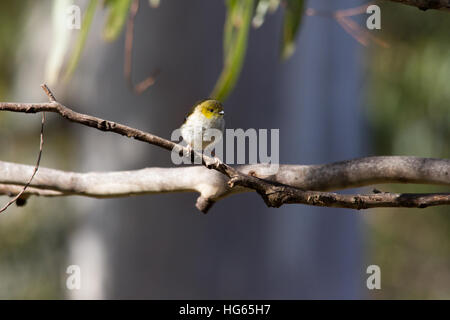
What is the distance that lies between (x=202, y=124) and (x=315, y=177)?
34 centimetres

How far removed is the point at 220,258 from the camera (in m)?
1.76

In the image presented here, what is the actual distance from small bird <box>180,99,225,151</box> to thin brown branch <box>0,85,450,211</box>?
230 millimetres

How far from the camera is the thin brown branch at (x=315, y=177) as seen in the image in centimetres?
68

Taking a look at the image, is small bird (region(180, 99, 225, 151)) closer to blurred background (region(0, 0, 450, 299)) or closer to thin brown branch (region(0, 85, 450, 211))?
thin brown branch (region(0, 85, 450, 211))

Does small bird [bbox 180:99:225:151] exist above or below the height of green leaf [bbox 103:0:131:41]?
below

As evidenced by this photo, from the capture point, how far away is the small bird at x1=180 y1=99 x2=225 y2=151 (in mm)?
1136

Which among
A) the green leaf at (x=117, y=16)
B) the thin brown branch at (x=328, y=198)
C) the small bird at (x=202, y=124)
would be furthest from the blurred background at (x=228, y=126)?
the thin brown branch at (x=328, y=198)

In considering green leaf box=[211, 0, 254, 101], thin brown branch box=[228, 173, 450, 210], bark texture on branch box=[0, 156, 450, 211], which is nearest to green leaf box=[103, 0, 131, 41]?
green leaf box=[211, 0, 254, 101]

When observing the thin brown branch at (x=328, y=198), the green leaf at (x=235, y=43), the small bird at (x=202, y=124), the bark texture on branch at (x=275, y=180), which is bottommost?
the thin brown branch at (x=328, y=198)

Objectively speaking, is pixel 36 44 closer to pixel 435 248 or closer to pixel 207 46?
pixel 207 46

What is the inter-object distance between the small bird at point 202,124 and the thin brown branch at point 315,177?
23 cm

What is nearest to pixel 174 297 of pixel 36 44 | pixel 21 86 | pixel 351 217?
pixel 351 217

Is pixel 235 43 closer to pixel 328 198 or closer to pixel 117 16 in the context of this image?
pixel 117 16

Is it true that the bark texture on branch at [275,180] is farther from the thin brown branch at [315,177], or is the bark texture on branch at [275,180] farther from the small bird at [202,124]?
the small bird at [202,124]
